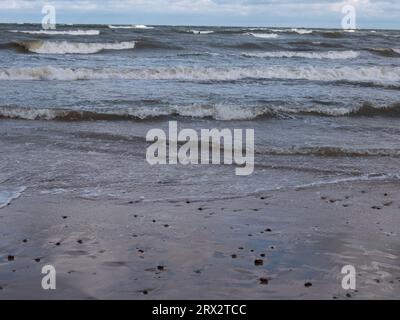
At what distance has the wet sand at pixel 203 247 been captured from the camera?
4117 mm

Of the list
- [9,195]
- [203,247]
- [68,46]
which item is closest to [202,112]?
[9,195]

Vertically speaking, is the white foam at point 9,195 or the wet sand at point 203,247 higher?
the white foam at point 9,195

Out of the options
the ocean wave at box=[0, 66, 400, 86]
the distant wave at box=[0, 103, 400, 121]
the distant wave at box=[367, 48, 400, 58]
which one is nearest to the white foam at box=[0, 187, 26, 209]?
the distant wave at box=[0, 103, 400, 121]

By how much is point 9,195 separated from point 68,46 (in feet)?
85.7

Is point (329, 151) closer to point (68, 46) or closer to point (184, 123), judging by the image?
point (184, 123)

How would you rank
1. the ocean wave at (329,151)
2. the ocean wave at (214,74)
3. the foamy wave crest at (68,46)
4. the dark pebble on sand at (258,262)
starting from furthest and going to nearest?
the foamy wave crest at (68,46), the ocean wave at (214,74), the ocean wave at (329,151), the dark pebble on sand at (258,262)

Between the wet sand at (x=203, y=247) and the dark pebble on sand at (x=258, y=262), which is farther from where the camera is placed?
the dark pebble on sand at (x=258, y=262)

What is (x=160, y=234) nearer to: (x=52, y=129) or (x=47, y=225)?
(x=47, y=225)

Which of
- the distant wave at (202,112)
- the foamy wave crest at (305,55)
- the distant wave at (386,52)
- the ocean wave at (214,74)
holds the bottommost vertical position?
the distant wave at (202,112)

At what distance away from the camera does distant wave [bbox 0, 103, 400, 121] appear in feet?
37.7

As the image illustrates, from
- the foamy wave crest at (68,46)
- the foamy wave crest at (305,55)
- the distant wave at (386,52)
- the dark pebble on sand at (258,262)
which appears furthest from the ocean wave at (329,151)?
the distant wave at (386,52)

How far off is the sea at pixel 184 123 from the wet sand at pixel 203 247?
610 mm

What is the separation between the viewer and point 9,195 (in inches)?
250

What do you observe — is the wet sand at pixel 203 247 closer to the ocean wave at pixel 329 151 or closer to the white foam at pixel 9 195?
the white foam at pixel 9 195
